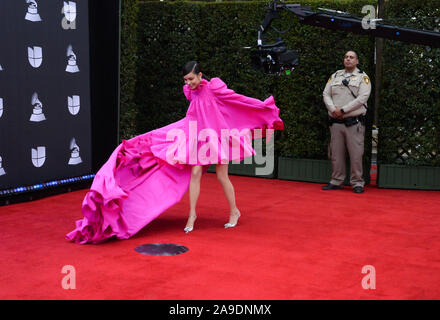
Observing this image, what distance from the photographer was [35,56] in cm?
814

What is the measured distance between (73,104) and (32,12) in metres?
1.48

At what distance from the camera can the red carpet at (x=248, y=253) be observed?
4.60 m

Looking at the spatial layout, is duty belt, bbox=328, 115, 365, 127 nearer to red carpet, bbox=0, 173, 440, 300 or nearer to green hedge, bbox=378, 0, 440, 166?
green hedge, bbox=378, 0, 440, 166

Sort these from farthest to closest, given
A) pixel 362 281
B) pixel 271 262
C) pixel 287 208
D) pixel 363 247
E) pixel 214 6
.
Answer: pixel 214 6
pixel 287 208
pixel 363 247
pixel 271 262
pixel 362 281

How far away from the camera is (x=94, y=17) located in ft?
30.6

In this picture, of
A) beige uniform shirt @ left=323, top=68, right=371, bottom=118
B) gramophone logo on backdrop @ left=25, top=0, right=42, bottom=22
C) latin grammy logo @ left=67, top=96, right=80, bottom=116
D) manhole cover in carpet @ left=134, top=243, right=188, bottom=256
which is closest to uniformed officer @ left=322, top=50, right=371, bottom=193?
beige uniform shirt @ left=323, top=68, right=371, bottom=118

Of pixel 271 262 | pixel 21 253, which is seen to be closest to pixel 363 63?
pixel 271 262

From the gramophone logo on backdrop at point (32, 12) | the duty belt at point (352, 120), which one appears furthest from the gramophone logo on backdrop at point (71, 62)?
the duty belt at point (352, 120)

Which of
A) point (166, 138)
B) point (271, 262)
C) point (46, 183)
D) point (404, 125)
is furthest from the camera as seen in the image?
point (404, 125)

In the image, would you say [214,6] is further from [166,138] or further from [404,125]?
[166,138]

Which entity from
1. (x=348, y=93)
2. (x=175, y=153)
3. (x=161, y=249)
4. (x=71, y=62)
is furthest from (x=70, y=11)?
(x=161, y=249)

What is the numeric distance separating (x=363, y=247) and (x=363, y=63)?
4.33m

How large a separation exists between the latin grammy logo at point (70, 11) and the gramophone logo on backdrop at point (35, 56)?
2.43ft

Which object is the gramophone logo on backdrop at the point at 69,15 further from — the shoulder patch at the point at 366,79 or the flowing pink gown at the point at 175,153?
the shoulder patch at the point at 366,79
